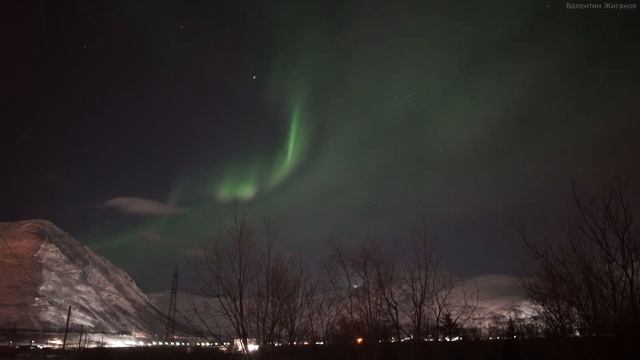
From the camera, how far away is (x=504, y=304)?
291 ft

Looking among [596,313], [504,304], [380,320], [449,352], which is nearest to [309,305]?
[380,320]

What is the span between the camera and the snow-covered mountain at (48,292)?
13976 cm

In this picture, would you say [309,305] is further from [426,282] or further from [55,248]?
[55,248]

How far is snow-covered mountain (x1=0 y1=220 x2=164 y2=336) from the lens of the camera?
13976 centimetres

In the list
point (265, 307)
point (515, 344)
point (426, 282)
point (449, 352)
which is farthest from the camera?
point (449, 352)

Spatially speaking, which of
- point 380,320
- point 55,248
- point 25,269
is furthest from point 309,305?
point 55,248

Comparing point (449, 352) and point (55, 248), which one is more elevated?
point (55, 248)

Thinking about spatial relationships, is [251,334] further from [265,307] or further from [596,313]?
[596,313]

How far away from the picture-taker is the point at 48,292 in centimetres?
15938

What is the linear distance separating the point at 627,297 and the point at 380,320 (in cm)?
605

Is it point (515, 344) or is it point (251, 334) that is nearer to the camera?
point (251, 334)

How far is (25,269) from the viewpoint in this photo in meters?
164

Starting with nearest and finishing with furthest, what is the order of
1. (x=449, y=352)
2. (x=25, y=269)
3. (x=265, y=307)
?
(x=265, y=307), (x=449, y=352), (x=25, y=269)

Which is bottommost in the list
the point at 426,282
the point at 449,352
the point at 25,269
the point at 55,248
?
the point at 449,352
